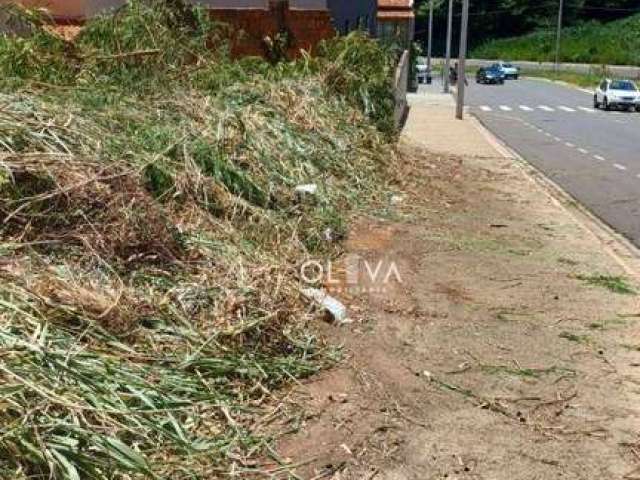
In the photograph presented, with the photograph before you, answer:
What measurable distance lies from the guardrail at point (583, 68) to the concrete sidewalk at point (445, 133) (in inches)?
1520

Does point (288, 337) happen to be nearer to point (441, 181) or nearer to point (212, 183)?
point (212, 183)

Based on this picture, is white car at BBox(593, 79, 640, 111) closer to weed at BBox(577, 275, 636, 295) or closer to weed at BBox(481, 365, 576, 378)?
weed at BBox(577, 275, 636, 295)

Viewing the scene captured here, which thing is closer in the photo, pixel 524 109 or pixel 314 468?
pixel 314 468

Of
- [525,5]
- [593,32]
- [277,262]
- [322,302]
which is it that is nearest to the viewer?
[322,302]

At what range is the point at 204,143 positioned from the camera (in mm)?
7688

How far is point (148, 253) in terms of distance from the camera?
5699 mm

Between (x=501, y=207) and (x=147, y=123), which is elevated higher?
(x=147, y=123)

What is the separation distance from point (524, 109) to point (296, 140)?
1146 inches

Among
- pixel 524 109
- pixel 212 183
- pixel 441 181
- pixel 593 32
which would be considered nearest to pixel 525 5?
pixel 593 32

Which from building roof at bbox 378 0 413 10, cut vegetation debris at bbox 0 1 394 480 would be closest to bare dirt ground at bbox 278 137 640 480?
cut vegetation debris at bbox 0 1 394 480

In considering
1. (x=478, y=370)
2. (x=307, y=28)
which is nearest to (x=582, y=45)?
(x=307, y=28)

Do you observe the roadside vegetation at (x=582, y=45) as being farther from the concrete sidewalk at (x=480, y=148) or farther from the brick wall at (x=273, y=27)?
the brick wall at (x=273, y=27)

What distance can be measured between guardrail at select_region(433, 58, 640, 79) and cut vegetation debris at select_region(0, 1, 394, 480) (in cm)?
6189

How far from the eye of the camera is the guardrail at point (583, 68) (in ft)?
221
